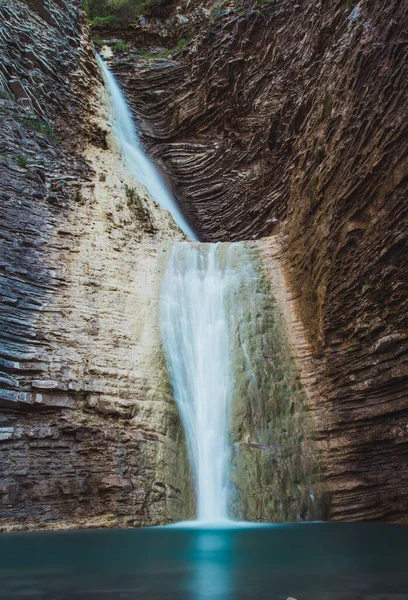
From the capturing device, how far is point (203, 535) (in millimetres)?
5859

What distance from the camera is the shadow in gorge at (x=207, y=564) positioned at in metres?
3.19

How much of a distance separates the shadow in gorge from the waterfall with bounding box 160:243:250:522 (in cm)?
121

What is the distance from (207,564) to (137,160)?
12.8 meters

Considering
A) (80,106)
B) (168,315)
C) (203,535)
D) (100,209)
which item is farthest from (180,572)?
(80,106)

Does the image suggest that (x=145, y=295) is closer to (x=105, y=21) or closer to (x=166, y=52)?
(x=166, y=52)

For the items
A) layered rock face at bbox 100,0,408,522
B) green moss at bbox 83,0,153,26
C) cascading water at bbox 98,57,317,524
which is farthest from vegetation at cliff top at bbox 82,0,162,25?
cascading water at bbox 98,57,317,524

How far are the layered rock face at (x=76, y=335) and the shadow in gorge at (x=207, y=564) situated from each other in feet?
2.35

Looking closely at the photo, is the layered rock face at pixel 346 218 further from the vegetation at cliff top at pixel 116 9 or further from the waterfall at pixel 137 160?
the vegetation at cliff top at pixel 116 9

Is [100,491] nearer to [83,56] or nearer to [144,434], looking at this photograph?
[144,434]

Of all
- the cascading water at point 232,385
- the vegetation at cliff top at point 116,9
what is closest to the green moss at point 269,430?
the cascading water at point 232,385

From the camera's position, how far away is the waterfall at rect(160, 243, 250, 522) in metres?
7.50

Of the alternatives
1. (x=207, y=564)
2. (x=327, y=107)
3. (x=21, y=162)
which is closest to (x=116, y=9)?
(x=21, y=162)

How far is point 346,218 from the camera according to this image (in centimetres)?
876

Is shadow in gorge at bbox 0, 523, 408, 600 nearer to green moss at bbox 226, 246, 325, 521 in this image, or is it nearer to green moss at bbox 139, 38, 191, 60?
green moss at bbox 226, 246, 325, 521
